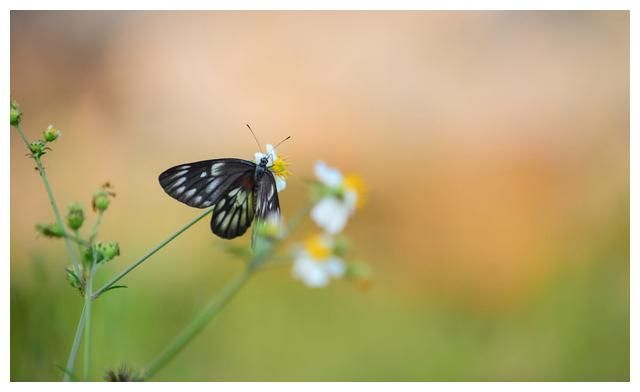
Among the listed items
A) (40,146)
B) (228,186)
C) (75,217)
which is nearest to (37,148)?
(40,146)

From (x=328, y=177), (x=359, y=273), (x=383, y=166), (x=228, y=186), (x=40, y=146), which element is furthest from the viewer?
(x=383, y=166)

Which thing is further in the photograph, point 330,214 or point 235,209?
point 235,209

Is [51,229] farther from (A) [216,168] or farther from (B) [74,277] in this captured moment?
(A) [216,168]

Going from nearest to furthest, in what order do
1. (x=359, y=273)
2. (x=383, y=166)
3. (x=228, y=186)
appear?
(x=359, y=273), (x=228, y=186), (x=383, y=166)

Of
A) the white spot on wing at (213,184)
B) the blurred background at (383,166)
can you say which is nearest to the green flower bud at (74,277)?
the white spot on wing at (213,184)

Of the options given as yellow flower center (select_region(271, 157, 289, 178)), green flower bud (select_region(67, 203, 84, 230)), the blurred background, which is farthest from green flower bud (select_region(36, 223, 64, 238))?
the blurred background

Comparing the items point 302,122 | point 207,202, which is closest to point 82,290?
point 207,202

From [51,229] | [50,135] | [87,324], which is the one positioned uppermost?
[50,135]
